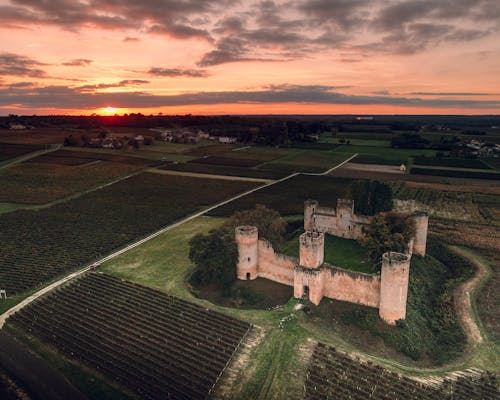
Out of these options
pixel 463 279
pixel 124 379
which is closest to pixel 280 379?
pixel 124 379

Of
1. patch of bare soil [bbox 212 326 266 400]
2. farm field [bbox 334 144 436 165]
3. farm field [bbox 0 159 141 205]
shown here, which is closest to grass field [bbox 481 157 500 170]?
farm field [bbox 334 144 436 165]

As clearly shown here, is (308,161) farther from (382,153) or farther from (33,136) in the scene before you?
(33,136)

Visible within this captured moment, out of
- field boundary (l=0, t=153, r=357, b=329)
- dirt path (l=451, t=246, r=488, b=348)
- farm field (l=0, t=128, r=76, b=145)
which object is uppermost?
farm field (l=0, t=128, r=76, b=145)

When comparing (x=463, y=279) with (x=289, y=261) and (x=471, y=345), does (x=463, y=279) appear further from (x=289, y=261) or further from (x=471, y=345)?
(x=289, y=261)

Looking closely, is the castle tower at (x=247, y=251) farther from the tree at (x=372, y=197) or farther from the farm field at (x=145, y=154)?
the farm field at (x=145, y=154)

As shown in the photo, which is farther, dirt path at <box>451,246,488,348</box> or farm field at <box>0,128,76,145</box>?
farm field at <box>0,128,76,145</box>

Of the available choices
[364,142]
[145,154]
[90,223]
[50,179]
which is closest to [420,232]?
[90,223]

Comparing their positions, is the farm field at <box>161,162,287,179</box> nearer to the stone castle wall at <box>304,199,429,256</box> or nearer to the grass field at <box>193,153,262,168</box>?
the grass field at <box>193,153,262,168</box>
